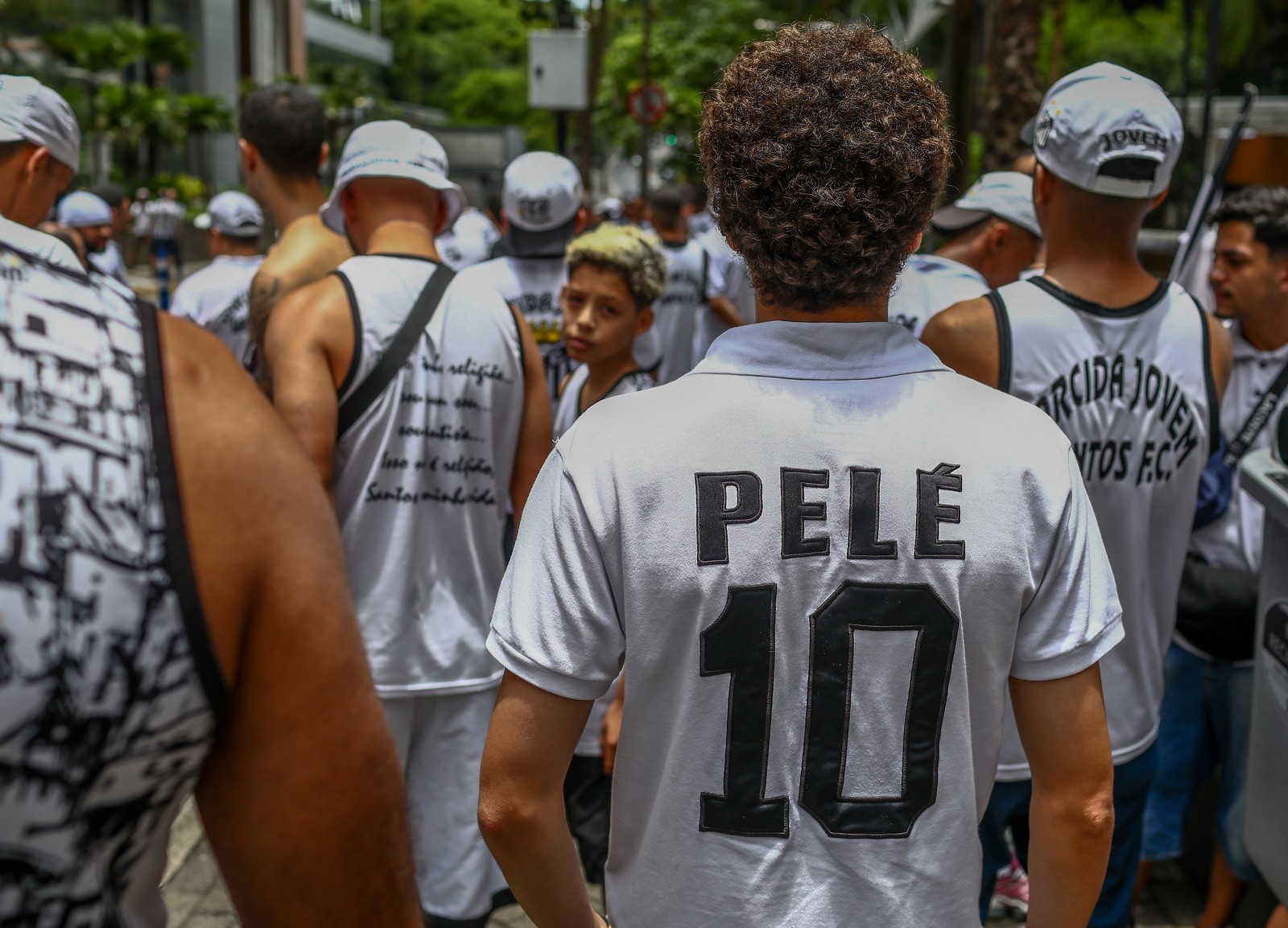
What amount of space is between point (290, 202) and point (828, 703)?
3.22 m

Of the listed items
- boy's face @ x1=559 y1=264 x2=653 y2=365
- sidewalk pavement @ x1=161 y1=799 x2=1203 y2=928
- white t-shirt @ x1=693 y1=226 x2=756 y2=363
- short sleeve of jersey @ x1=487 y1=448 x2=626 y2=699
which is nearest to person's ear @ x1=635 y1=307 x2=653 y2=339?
boy's face @ x1=559 y1=264 x2=653 y2=365

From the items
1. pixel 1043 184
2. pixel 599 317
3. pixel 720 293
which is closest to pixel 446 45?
pixel 720 293

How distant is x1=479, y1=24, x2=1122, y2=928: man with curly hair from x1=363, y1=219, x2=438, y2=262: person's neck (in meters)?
1.87

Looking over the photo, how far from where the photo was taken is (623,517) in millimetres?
1659

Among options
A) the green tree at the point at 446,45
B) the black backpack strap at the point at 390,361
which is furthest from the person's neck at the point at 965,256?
the green tree at the point at 446,45

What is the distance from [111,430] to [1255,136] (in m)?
9.70

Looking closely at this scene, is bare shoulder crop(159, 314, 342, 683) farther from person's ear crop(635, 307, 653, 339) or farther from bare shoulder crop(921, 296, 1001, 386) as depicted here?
person's ear crop(635, 307, 653, 339)

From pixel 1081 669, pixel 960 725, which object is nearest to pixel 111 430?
pixel 960 725

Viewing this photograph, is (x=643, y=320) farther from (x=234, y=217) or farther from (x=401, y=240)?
(x=234, y=217)

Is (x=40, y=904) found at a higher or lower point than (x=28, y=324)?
lower

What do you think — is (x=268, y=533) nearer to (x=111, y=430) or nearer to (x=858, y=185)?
(x=111, y=430)

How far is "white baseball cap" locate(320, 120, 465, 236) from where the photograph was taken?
11.6 ft

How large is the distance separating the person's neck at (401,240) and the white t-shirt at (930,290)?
163 centimetres

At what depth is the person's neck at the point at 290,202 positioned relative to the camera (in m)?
4.25
